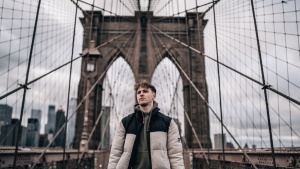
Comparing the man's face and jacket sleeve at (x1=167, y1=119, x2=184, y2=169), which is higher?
the man's face

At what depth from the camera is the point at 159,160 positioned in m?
1.62

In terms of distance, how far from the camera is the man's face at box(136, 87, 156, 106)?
1776 mm

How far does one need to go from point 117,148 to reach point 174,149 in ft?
1.22

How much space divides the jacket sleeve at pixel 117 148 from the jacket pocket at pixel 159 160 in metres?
0.24

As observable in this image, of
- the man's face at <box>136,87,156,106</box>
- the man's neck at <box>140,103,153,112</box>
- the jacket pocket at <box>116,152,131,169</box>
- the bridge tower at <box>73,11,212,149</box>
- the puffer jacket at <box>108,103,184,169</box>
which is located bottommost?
the jacket pocket at <box>116,152,131,169</box>

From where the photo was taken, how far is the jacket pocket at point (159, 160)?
162cm

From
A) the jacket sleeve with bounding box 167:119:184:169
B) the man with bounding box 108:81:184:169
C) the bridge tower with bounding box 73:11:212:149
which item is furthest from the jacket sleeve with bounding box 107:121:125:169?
the bridge tower with bounding box 73:11:212:149

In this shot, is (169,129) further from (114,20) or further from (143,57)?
(114,20)

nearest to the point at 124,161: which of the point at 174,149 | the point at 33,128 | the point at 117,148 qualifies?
the point at 117,148

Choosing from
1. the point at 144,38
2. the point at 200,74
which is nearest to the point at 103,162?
the point at 144,38

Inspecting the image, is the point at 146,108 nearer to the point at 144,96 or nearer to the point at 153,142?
the point at 144,96

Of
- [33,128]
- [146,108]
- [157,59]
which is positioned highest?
[157,59]

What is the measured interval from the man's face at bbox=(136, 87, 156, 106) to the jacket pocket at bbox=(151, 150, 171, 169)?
320 millimetres

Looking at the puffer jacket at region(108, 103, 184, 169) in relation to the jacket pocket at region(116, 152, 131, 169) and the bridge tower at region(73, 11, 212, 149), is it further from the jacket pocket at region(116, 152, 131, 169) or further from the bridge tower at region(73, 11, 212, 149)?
the bridge tower at region(73, 11, 212, 149)
